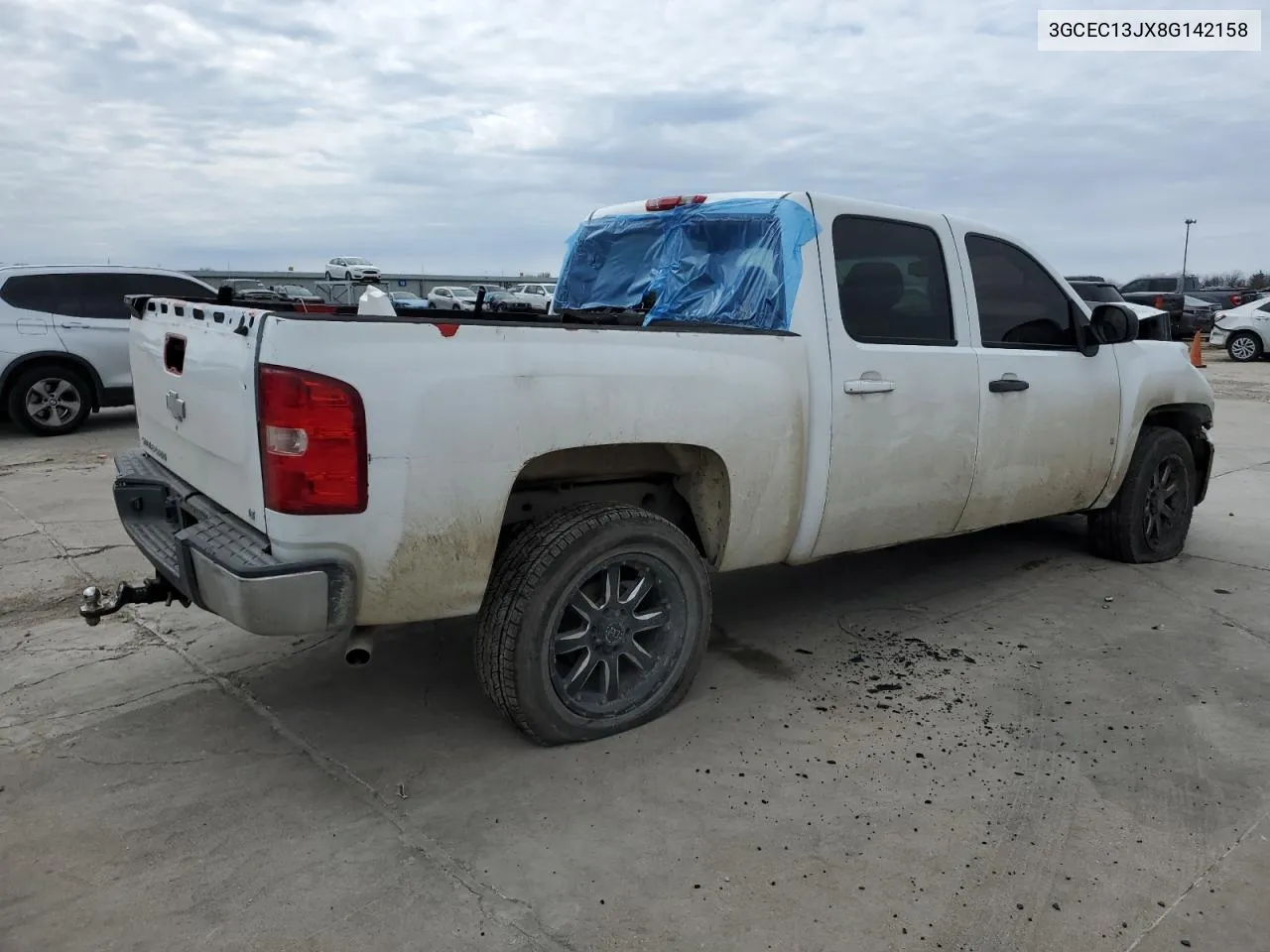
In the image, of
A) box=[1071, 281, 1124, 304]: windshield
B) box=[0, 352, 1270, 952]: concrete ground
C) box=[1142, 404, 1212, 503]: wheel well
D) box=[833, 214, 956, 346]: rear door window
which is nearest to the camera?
box=[0, 352, 1270, 952]: concrete ground

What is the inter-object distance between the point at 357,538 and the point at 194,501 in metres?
0.87

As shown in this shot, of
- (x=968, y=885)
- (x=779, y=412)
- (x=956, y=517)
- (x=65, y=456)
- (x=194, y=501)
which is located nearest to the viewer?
(x=968, y=885)

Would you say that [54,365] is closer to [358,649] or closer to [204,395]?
[204,395]

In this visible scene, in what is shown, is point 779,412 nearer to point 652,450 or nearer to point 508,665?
point 652,450

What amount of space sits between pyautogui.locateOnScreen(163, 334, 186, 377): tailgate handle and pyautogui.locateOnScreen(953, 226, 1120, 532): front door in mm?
3202

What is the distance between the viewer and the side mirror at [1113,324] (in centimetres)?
467

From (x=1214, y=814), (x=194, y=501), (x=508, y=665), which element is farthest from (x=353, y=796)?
(x=1214, y=814)

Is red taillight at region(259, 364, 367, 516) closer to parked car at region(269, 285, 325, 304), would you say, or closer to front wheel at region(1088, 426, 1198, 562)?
parked car at region(269, 285, 325, 304)

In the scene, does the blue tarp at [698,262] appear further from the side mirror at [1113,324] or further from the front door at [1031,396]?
the side mirror at [1113,324]

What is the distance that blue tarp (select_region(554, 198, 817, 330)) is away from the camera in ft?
12.4

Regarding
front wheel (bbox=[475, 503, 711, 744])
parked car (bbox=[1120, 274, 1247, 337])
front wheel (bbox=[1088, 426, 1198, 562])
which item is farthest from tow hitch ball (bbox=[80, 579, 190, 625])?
parked car (bbox=[1120, 274, 1247, 337])

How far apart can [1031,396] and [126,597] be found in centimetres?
386

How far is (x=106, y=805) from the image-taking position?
296 centimetres

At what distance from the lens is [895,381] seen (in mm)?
3902
